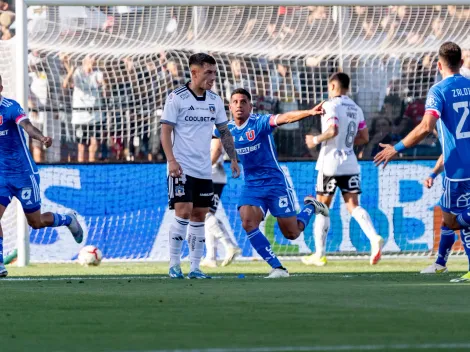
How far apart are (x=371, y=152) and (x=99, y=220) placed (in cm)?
398

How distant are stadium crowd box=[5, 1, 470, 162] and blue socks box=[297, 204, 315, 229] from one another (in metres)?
3.65

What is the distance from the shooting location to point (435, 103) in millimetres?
9680

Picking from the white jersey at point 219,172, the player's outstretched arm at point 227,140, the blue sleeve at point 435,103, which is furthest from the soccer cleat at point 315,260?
the blue sleeve at point 435,103

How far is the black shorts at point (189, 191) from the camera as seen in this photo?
33.8 feet

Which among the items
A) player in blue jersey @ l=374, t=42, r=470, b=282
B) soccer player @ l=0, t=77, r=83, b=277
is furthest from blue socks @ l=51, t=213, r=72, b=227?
player in blue jersey @ l=374, t=42, r=470, b=282

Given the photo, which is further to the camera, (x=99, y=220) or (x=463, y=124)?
(x=99, y=220)

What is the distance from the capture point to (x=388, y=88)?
52.2 ft

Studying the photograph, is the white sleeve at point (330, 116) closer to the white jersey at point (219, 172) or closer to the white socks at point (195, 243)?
the white jersey at point (219, 172)

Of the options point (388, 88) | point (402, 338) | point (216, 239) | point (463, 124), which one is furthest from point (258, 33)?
point (402, 338)

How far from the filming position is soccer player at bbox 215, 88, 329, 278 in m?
10.9

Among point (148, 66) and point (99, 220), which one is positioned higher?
→ point (148, 66)

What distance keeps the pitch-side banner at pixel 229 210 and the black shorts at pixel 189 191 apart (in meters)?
4.34

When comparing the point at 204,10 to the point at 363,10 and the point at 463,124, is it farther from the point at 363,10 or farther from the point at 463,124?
the point at 463,124

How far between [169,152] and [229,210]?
5.15 m
